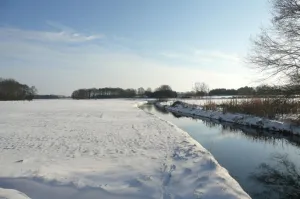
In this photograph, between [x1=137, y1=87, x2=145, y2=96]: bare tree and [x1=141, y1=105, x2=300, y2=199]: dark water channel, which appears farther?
[x1=137, y1=87, x2=145, y2=96]: bare tree

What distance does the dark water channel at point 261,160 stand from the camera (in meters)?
9.04

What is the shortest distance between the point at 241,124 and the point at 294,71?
10.2 m

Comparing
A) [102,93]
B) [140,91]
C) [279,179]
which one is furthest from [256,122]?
[140,91]

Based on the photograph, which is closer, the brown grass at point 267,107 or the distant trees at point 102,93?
the brown grass at point 267,107

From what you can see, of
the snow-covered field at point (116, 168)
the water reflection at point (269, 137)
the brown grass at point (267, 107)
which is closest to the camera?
the snow-covered field at point (116, 168)

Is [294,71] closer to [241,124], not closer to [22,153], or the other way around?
[241,124]

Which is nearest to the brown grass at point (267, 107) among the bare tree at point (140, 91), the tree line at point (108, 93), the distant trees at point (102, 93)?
the tree line at point (108, 93)

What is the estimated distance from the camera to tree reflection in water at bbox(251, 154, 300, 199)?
8617 millimetres

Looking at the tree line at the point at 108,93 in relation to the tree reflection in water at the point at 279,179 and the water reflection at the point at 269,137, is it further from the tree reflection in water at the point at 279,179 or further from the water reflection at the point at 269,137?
the tree reflection in water at the point at 279,179

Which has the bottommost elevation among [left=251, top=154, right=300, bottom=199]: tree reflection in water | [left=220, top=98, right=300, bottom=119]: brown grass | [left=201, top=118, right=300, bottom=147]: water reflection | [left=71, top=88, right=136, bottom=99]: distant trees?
[left=251, top=154, right=300, bottom=199]: tree reflection in water

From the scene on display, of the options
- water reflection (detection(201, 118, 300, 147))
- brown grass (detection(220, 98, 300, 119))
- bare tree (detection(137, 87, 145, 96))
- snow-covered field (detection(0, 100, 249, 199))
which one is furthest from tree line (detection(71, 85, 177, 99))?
snow-covered field (detection(0, 100, 249, 199))

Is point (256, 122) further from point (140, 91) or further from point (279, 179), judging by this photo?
point (140, 91)

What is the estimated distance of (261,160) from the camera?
12.5 metres

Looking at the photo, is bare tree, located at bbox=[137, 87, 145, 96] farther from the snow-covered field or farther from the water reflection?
the snow-covered field
